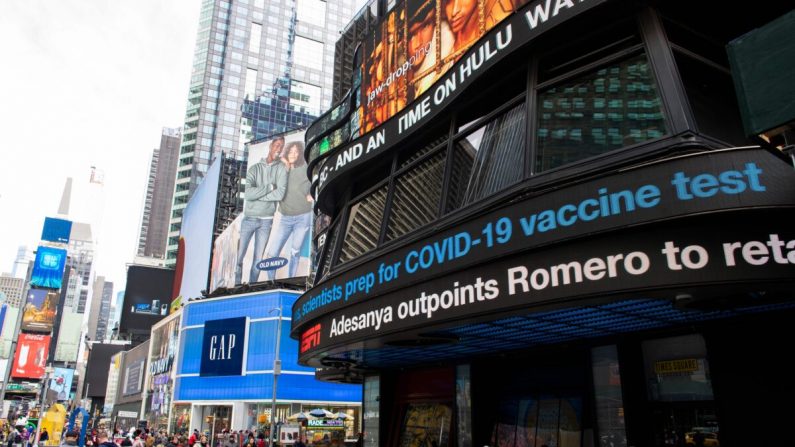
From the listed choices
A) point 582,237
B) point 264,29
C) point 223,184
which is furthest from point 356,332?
point 264,29

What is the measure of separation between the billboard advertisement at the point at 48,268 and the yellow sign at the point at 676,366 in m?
83.5

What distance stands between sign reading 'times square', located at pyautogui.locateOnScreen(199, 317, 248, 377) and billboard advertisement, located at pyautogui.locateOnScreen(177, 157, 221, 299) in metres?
21.1

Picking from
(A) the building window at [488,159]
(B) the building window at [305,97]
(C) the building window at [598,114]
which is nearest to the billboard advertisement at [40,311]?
(A) the building window at [488,159]

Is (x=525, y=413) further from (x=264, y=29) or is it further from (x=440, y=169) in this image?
(x=264, y=29)

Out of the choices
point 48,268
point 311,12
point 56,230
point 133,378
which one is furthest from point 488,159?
point 311,12

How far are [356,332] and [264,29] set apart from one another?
174 meters

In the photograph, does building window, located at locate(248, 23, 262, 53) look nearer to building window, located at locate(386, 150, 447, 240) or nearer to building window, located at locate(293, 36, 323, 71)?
building window, located at locate(293, 36, 323, 71)

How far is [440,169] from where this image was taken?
41.1 ft

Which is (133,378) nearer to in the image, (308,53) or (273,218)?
(273,218)

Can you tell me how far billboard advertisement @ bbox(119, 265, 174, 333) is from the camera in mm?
114875

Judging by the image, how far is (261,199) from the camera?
72.2 metres

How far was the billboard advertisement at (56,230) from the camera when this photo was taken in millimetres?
81938

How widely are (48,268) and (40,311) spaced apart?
18.8 feet

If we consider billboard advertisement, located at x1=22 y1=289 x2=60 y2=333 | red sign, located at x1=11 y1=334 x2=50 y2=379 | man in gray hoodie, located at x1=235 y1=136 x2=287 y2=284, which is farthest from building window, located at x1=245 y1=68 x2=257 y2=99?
red sign, located at x1=11 y1=334 x2=50 y2=379
